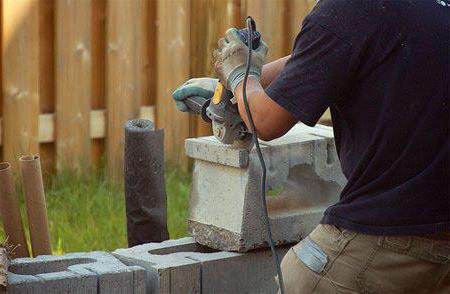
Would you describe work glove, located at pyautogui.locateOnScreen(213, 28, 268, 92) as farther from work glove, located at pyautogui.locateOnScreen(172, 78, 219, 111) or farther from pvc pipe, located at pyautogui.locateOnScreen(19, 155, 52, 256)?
pvc pipe, located at pyautogui.locateOnScreen(19, 155, 52, 256)

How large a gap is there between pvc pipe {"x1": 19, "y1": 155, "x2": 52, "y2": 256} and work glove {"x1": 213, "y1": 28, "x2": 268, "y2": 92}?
3.78 feet

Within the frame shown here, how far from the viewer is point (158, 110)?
689 cm

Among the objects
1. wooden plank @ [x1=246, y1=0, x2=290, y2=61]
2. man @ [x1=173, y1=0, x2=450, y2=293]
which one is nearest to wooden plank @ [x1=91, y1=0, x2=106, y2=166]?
wooden plank @ [x1=246, y1=0, x2=290, y2=61]

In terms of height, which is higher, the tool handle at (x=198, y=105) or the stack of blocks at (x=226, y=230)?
the tool handle at (x=198, y=105)

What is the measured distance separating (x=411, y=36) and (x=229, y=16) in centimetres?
402

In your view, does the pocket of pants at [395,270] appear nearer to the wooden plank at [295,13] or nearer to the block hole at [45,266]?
the block hole at [45,266]

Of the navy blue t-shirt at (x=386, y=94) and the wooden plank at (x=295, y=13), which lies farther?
the wooden plank at (x=295, y=13)

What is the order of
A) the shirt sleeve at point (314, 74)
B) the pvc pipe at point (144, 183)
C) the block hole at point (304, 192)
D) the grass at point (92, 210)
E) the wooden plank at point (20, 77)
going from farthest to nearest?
the wooden plank at point (20, 77) < the grass at point (92, 210) < the pvc pipe at point (144, 183) < the block hole at point (304, 192) < the shirt sleeve at point (314, 74)

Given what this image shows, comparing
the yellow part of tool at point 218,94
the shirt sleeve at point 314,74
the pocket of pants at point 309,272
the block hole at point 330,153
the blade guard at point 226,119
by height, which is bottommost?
the pocket of pants at point 309,272

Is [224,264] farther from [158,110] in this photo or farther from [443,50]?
[158,110]

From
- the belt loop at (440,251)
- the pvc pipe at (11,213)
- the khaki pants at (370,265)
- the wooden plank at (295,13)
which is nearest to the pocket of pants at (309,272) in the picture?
the khaki pants at (370,265)

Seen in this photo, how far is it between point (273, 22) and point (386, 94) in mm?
4249

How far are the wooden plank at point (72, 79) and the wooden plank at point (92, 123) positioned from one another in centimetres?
4

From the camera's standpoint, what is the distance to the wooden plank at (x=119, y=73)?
21.7 ft
